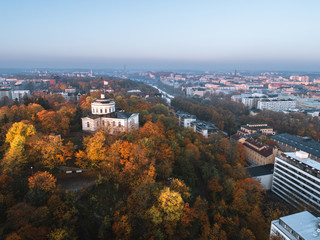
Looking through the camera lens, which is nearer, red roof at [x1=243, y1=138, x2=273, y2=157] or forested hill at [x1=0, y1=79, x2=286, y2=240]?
forested hill at [x1=0, y1=79, x2=286, y2=240]

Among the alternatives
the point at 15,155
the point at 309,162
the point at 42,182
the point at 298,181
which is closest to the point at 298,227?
the point at 298,181

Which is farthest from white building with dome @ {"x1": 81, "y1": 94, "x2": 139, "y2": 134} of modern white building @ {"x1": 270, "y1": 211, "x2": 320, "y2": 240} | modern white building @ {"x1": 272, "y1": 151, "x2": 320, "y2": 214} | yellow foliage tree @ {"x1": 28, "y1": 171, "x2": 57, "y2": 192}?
modern white building @ {"x1": 272, "y1": 151, "x2": 320, "y2": 214}

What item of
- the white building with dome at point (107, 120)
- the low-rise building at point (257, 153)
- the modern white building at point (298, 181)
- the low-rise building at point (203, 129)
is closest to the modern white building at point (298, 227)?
the modern white building at point (298, 181)

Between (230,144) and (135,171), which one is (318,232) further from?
(230,144)

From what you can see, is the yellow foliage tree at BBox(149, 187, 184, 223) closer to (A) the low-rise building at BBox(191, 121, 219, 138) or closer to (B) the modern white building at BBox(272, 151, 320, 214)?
(B) the modern white building at BBox(272, 151, 320, 214)

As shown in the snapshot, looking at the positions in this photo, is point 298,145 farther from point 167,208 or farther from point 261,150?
point 167,208

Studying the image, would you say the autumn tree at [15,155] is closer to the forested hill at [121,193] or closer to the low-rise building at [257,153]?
the forested hill at [121,193]

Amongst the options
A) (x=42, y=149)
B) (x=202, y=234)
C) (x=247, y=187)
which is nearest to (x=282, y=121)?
(x=247, y=187)
